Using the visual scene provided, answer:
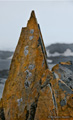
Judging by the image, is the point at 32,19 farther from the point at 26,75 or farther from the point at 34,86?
the point at 34,86

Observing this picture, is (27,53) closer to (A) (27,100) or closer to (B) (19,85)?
(B) (19,85)

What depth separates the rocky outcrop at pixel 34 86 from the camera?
1030 centimetres

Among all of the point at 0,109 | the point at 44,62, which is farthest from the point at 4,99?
the point at 44,62

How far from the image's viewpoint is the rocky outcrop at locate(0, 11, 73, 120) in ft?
33.8

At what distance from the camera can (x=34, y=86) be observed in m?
11.5

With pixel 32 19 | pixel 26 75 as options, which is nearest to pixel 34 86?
pixel 26 75

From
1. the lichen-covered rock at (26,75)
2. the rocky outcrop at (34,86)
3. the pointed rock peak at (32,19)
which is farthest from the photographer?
the pointed rock peak at (32,19)

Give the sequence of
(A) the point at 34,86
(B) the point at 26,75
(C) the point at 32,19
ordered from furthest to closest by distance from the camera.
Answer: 1. (C) the point at 32,19
2. (B) the point at 26,75
3. (A) the point at 34,86

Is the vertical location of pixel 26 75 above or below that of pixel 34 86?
above

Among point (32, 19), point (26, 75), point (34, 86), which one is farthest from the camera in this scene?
point (32, 19)

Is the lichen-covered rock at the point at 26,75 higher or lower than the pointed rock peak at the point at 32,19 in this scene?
lower

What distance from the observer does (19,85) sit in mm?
11969

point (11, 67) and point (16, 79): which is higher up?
point (11, 67)

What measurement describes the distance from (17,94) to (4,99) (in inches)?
57.1
